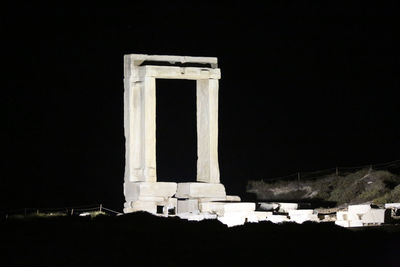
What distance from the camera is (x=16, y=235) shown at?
76.4 feet

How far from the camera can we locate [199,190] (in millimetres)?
33594

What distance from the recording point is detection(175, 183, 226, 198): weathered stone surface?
33.3 m

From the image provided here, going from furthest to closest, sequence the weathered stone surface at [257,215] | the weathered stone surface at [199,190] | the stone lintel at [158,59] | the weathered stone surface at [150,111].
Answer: the stone lintel at [158,59] → the weathered stone surface at [150,111] → the weathered stone surface at [199,190] → the weathered stone surface at [257,215]

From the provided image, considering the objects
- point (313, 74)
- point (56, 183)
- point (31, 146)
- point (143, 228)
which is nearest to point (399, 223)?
point (143, 228)

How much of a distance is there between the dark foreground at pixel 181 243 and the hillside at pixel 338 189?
Result: 803 cm

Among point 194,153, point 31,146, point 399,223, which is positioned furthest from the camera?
point 194,153

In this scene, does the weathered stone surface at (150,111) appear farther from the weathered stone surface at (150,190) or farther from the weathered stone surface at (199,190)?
the weathered stone surface at (199,190)

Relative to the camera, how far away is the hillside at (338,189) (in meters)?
35.1

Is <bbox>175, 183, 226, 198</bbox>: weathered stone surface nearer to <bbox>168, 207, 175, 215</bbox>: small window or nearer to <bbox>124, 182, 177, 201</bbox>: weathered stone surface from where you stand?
<bbox>124, 182, 177, 201</bbox>: weathered stone surface

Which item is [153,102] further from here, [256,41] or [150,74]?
[256,41]

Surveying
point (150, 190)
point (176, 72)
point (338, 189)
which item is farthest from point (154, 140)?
point (338, 189)

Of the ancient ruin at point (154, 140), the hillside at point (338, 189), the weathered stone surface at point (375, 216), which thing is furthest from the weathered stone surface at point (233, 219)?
the hillside at point (338, 189)

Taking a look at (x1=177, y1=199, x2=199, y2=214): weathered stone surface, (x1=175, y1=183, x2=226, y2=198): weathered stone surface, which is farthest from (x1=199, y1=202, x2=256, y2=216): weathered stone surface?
(x1=175, y1=183, x2=226, y2=198): weathered stone surface

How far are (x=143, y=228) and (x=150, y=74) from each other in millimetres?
9126
